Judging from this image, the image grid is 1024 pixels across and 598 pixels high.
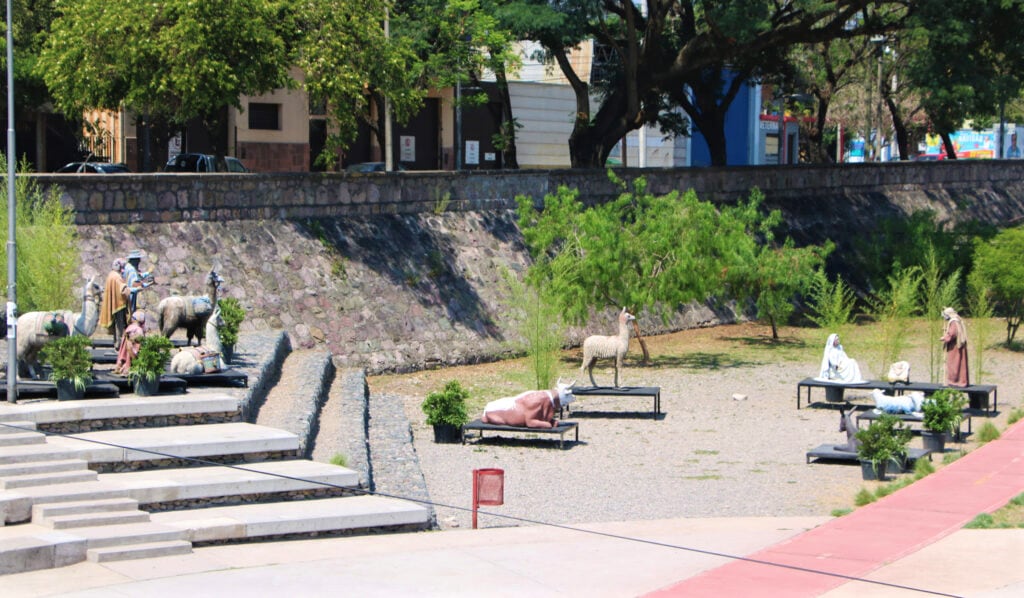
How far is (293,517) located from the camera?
1436cm

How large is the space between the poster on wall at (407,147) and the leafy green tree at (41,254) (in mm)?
30662

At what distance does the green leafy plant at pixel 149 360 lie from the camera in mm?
17047

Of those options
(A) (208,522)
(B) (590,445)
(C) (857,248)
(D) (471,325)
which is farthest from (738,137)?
(A) (208,522)

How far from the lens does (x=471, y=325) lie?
3175cm

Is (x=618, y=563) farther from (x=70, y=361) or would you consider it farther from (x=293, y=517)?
(x=70, y=361)

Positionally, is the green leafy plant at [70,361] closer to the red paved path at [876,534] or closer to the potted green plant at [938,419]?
the red paved path at [876,534]

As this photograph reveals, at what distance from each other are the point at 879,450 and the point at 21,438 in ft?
37.3

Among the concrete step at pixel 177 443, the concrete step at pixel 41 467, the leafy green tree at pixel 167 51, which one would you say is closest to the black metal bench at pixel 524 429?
the concrete step at pixel 177 443

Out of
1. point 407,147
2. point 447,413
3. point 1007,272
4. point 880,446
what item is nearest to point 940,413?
point 880,446

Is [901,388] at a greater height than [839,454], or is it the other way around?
[901,388]

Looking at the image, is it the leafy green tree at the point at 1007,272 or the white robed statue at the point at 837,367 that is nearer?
the white robed statue at the point at 837,367

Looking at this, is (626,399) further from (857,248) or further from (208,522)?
(857,248)

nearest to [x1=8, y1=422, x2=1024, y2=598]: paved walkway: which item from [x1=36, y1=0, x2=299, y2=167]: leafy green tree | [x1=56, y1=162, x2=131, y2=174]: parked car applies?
[x1=36, y1=0, x2=299, y2=167]: leafy green tree

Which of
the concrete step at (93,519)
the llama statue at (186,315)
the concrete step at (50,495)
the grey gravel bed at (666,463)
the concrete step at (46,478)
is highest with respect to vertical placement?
the llama statue at (186,315)
